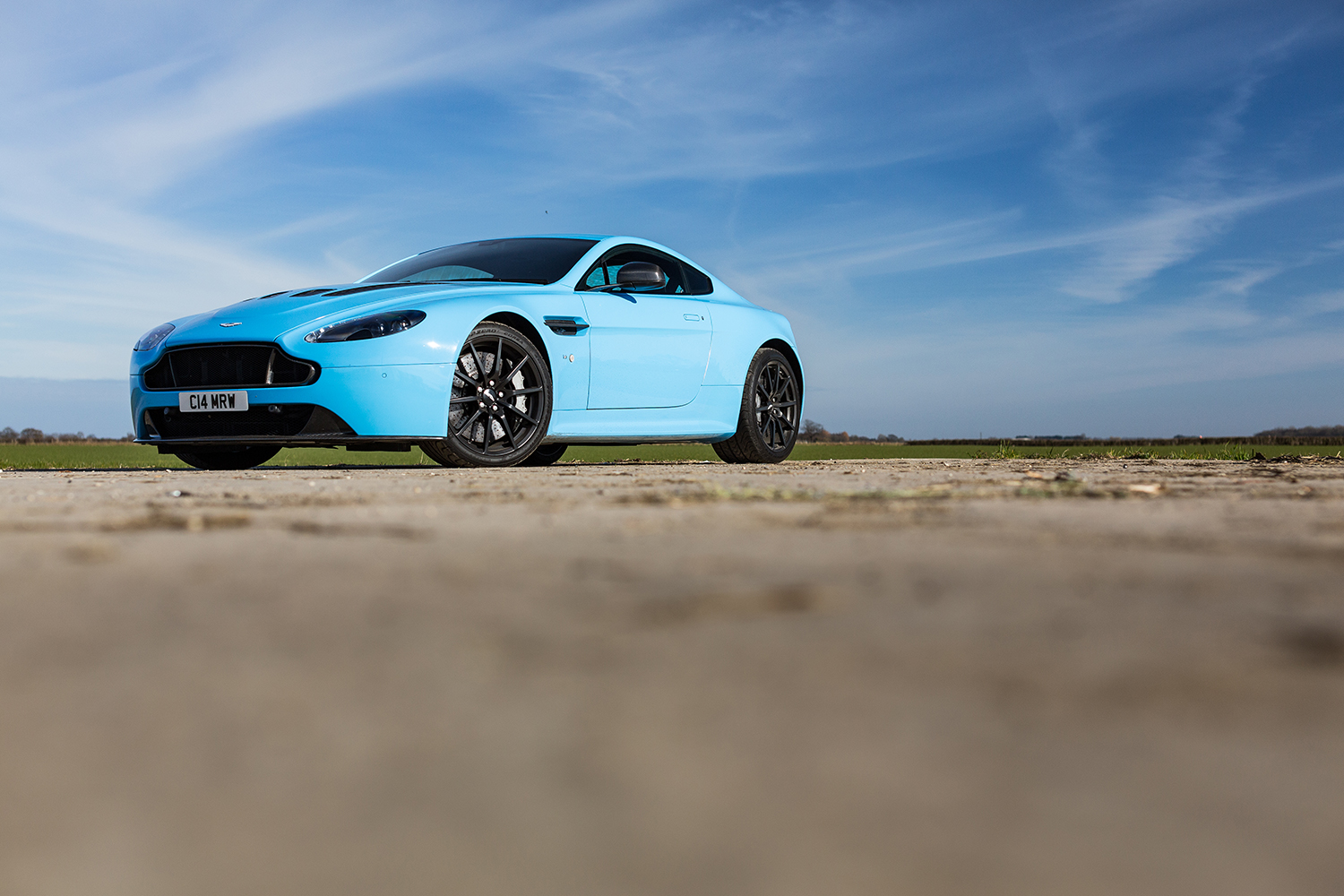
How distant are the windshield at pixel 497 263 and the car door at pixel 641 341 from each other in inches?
8.8

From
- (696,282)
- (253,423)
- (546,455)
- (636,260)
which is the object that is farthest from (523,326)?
(546,455)

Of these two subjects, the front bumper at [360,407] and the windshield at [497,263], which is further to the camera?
the windshield at [497,263]

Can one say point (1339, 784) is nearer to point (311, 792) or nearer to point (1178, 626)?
point (1178, 626)

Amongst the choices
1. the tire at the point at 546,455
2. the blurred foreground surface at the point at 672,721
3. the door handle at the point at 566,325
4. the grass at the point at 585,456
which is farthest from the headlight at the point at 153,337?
the blurred foreground surface at the point at 672,721

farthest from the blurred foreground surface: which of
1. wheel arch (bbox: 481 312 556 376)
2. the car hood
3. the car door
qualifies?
the car door

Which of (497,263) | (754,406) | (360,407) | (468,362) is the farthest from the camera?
(754,406)

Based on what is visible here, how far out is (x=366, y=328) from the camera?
5.83 meters

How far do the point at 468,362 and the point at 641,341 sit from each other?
125 centimetres

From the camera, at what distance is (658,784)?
982 millimetres

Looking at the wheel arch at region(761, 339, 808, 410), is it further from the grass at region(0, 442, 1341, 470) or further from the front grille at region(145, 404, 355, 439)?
the front grille at region(145, 404, 355, 439)

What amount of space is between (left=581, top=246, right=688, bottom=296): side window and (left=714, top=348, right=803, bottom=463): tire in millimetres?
764

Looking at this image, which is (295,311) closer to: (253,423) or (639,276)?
(253,423)

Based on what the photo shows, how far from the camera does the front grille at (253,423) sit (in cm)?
582

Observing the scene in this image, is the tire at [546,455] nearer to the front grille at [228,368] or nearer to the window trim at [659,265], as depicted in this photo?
the window trim at [659,265]
